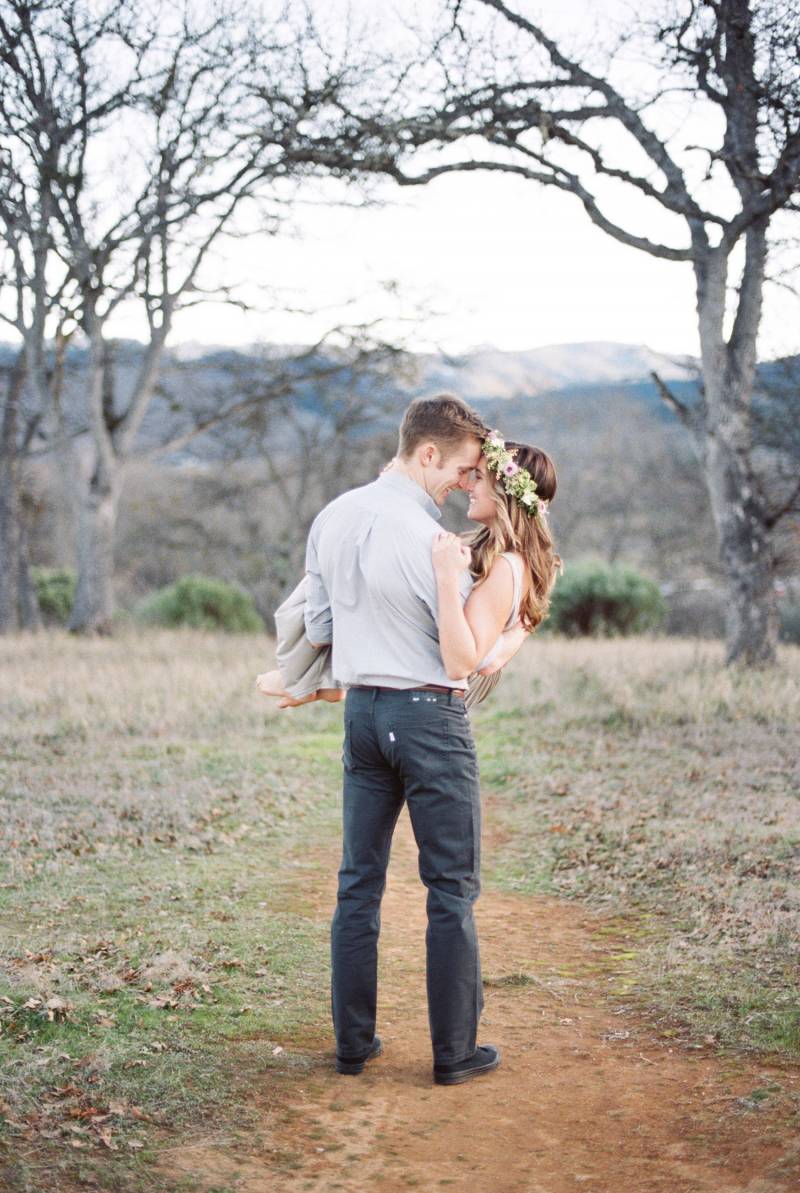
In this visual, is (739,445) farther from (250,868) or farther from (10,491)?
(10,491)

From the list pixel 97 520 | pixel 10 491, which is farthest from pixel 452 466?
pixel 10 491

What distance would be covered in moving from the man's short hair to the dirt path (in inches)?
84.2

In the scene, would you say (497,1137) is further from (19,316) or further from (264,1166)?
(19,316)

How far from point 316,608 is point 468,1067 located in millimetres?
1661

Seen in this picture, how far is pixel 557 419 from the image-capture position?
5253 centimetres

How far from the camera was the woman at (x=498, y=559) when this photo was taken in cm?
367

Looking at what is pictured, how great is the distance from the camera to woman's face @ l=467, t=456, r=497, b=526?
12.9 ft

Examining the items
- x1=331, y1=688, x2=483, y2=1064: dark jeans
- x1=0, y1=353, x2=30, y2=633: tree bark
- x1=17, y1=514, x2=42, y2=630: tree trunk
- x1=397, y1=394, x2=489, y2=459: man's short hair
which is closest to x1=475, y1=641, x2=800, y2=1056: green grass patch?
x1=331, y1=688, x2=483, y2=1064: dark jeans

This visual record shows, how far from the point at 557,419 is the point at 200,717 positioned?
43318mm

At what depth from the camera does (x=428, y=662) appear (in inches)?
150

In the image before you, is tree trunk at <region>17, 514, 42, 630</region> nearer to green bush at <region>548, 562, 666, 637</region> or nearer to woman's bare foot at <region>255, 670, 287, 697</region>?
green bush at <region>548, 562, 666, 637</region>

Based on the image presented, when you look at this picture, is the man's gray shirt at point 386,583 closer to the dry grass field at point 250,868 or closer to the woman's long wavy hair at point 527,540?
the woman's long wavy hair at point 527,540

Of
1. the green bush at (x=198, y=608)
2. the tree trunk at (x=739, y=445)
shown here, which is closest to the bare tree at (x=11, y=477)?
the green bush at (x=198, y=608)

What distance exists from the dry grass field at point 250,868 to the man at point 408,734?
62cm
